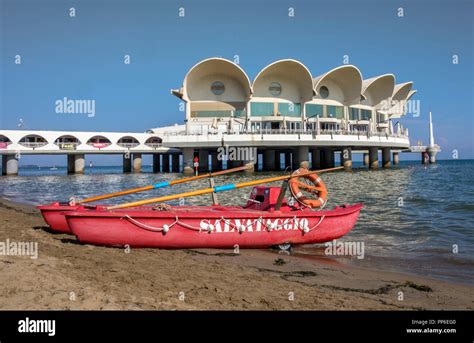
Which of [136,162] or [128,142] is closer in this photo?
[136,162]

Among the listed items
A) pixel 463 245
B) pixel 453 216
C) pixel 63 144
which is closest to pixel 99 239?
pixel 463 245

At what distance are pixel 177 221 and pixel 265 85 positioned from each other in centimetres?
4181

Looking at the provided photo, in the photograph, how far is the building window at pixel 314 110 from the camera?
4953 centimetres

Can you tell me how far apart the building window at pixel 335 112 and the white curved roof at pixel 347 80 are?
1398 mm

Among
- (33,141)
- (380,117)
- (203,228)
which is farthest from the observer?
(380,117)

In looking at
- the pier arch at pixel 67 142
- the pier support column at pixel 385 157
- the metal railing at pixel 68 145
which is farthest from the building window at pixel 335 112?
the metal railing at pixel 68 145

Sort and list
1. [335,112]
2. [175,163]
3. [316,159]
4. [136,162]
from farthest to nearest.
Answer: [175,163], [136,162], [316,159], [335,112]

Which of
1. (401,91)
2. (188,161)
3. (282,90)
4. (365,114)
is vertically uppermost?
(401,91)

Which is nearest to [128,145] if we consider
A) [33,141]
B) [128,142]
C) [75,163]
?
[128,142]

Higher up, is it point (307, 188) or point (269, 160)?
point (269, 160)

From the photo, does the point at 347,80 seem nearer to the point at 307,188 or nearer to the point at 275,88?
the point at 275,88

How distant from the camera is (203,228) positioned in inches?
331

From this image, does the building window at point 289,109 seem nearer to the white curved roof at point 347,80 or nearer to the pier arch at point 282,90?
the pier arch at point 282,90

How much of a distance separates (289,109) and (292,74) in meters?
4.27
